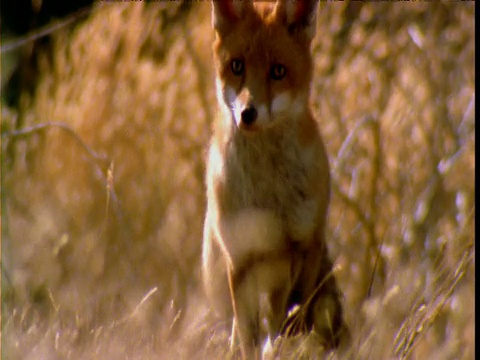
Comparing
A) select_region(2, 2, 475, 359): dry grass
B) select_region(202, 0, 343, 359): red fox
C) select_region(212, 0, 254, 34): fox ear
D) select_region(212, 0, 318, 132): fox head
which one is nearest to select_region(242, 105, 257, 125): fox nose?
Result: select_region(212, 0, 318, 132): fox head

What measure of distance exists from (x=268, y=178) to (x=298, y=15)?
2.40 feet

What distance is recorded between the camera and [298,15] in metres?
3.70

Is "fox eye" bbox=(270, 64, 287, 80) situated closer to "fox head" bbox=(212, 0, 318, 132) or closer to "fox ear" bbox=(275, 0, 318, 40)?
"fox head" bbox=(212, 0, 318, 132)

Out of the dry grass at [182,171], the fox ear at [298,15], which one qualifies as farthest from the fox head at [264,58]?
the dry grass at [182,171]

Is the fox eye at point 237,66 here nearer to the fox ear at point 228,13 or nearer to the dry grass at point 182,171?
the fox ear at point 228,13

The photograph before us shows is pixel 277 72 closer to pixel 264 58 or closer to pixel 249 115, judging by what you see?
pixel 264 58

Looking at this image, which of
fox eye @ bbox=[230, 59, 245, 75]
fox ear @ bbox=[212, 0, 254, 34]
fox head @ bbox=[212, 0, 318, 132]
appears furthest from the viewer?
fox ear @ bbox=[212, 0, 254, 34]

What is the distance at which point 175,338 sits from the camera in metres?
3.76

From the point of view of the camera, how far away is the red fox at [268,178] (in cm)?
362

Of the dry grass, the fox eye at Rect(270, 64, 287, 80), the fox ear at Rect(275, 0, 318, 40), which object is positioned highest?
the fox ear at Rect(275, 0, 318, 40)

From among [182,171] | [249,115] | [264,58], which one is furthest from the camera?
[182,171]

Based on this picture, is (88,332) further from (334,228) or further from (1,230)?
(334,228)

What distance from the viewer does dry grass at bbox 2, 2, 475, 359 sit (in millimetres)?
3895

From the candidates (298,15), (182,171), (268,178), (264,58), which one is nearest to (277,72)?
(264,58)
